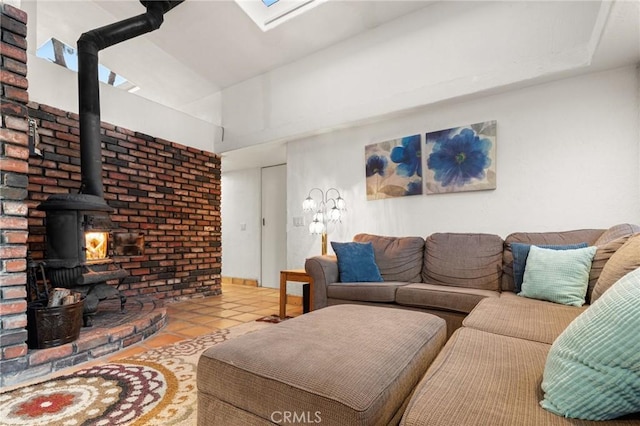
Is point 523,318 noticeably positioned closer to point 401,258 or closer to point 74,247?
point 401,258

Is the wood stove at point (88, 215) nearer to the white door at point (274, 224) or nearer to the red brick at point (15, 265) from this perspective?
the red brick at point (15, 265)

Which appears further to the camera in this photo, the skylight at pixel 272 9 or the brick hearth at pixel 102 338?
the skylight at pixel 272 9

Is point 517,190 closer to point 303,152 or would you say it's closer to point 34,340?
point 303,152

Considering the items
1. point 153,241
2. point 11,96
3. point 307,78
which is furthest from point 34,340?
point 307,78

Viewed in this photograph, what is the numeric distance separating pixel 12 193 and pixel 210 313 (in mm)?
2071

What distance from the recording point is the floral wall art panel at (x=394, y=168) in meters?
3.26

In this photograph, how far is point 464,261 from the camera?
267 centimetres

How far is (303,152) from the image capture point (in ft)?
13.5

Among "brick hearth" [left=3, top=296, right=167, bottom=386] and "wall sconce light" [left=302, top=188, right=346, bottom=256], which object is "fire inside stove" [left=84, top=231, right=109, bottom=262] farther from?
"wall sconce light" [left=302, top=188, right=346, bottom=256]

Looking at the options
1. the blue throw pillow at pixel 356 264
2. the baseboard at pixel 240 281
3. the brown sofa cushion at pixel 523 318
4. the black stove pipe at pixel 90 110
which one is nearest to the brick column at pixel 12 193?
the black stove pipe at pixel 90 110

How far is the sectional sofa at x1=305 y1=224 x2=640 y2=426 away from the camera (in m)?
0.66

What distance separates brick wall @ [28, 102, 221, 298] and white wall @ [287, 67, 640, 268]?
2379 mm

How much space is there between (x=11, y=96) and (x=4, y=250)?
2.89 ft

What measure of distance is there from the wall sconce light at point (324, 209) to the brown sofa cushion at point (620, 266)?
90.0 inches
